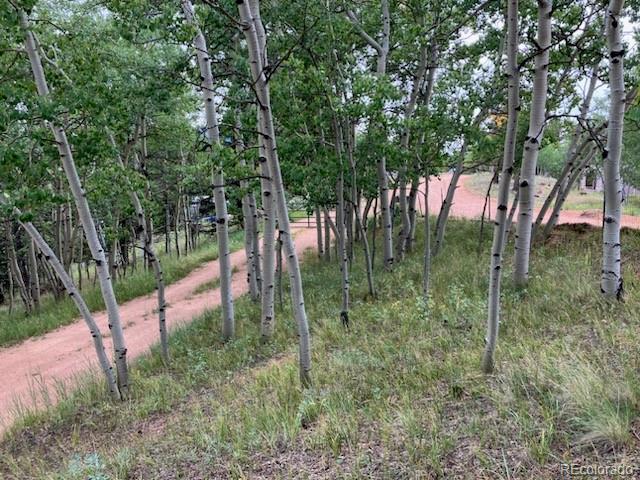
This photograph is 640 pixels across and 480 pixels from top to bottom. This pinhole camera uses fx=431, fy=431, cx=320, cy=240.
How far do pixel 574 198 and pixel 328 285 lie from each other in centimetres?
2275

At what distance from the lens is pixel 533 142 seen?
14.5 ft

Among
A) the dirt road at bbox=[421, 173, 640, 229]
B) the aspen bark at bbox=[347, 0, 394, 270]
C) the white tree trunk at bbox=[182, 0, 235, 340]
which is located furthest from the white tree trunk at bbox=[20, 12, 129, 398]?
the dirt road at bbox=[421, 173, 640, 229]

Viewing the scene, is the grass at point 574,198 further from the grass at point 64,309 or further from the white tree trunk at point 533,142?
the grass at point 64,309

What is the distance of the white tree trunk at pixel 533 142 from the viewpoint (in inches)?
151

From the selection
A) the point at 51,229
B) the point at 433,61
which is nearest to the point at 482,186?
the point at 433,61

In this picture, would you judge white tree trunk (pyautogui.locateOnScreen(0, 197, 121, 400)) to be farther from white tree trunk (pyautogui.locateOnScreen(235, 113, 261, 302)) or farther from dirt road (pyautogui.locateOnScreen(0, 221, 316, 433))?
white tree trunk (pyautogui.locateOnScreen(235, 113, 261, 302))

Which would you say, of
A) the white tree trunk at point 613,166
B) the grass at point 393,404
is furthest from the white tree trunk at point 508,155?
the white tree trunk at point 613,166

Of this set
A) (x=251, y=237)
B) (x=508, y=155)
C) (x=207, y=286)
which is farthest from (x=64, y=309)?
(x=508, y=155)

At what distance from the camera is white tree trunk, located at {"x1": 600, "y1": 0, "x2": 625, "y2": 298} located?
14.0ft

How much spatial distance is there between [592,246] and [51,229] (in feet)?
52.1

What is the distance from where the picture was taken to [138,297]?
13141 millimetres

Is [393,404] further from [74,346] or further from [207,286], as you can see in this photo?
[207,286]

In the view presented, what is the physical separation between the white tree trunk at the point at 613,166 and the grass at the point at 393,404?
0.77 ft

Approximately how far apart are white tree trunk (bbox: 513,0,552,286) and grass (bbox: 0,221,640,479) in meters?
0.49
